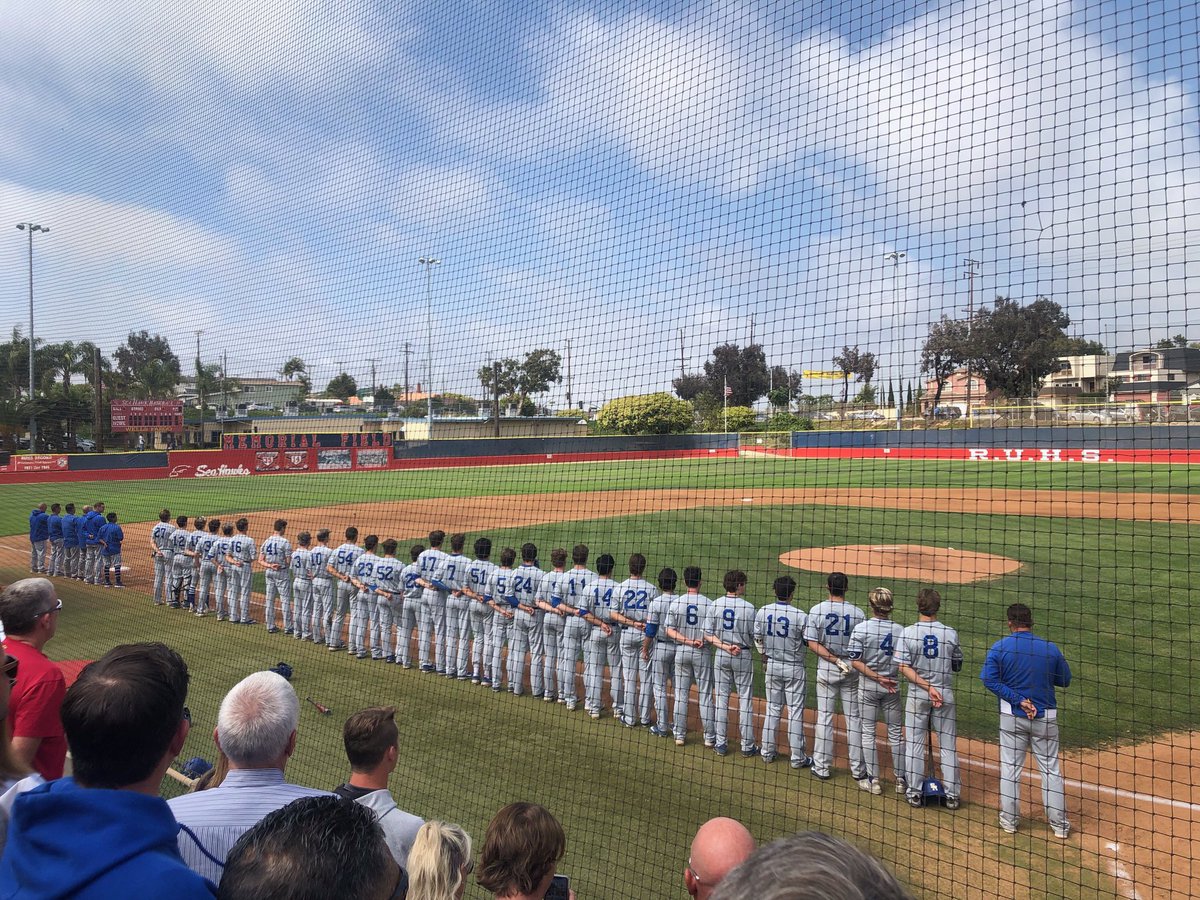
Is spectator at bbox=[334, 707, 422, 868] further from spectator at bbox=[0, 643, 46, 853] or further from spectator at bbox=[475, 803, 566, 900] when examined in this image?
spectator at bbox=[0, 643, 46, 853]

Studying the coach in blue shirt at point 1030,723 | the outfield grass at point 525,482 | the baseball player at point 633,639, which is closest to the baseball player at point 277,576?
the baseball player at point 633,639

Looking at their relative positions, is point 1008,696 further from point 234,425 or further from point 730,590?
point 234,425

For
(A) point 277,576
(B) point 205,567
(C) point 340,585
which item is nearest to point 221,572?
(B) point 205,567

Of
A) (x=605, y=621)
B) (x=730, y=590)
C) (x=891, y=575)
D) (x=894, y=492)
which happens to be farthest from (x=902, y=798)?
(x=894, y=492)

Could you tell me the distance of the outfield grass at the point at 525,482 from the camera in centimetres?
2222

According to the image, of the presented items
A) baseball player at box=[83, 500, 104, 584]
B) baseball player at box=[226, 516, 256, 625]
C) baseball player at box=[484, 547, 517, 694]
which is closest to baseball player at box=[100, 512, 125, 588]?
baseball player at box=[83, 500, 104, 584]

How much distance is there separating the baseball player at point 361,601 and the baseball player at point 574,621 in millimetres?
2567

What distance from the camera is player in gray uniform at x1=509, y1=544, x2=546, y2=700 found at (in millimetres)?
7230

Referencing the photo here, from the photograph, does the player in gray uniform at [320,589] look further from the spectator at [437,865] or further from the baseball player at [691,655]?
the spectator at [437,865]

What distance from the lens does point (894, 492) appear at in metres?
23.5

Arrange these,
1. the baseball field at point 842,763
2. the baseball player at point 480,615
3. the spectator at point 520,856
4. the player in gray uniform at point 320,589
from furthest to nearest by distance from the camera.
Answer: the player in gray uniform at point 320,589 → the baseball player at point 480,615 → the baseball field at point 842,763 → the spectator at point 520,856

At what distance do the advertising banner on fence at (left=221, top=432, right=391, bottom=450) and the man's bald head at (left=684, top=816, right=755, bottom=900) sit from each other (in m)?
31.5

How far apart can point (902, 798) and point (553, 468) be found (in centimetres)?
2995

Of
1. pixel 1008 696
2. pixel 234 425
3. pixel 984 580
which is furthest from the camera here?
pixel 234 425
